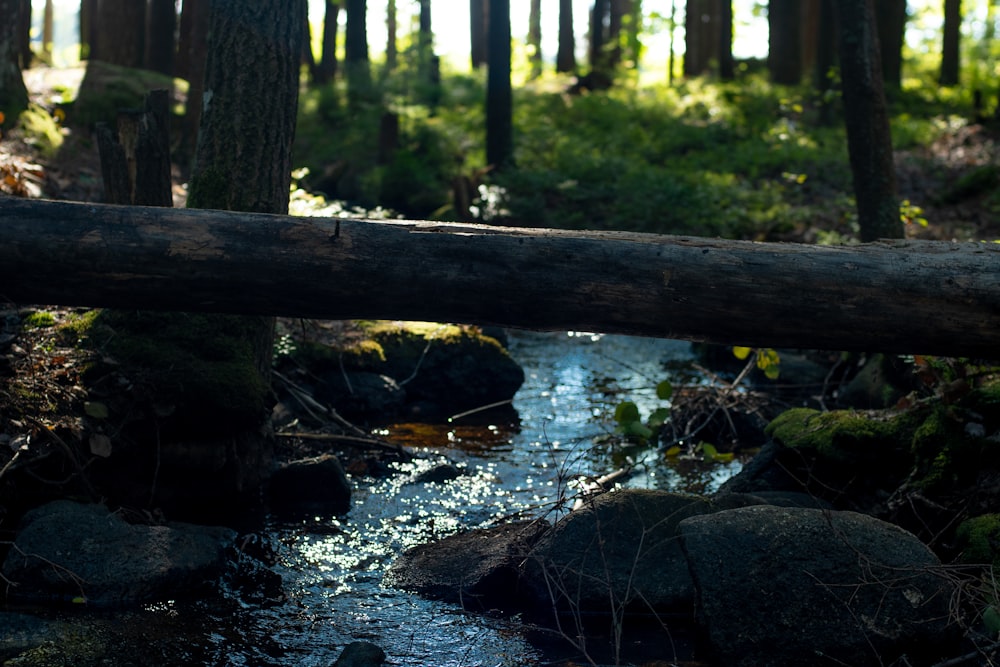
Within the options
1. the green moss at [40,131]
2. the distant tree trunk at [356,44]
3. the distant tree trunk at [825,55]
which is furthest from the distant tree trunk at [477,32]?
the green moss at [40,131]

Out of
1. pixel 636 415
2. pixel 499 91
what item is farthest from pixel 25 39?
pixel 636 415

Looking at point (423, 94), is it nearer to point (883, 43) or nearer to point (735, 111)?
point (735, 111)

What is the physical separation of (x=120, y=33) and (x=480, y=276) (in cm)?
1767

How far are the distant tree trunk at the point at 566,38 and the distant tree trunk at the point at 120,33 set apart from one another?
45.9 ft

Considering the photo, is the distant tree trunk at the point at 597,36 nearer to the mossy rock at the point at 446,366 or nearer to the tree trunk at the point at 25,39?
the tree trunk at the point at 25,39

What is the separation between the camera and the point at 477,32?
33531 mm

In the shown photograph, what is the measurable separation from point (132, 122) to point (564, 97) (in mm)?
19500

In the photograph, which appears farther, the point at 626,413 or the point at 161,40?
the point at 161,40

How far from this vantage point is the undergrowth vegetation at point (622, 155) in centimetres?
1491

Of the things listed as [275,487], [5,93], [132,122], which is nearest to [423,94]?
[5,93]

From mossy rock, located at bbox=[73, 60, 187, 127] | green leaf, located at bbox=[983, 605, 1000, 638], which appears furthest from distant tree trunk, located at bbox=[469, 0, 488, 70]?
green leaf, located at bbox=[983, 605, 1000, 638]

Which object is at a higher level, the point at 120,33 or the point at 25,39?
the point at 120,33

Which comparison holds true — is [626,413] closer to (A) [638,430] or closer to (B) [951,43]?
(A) [638,430]

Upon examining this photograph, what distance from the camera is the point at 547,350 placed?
1188 cm
